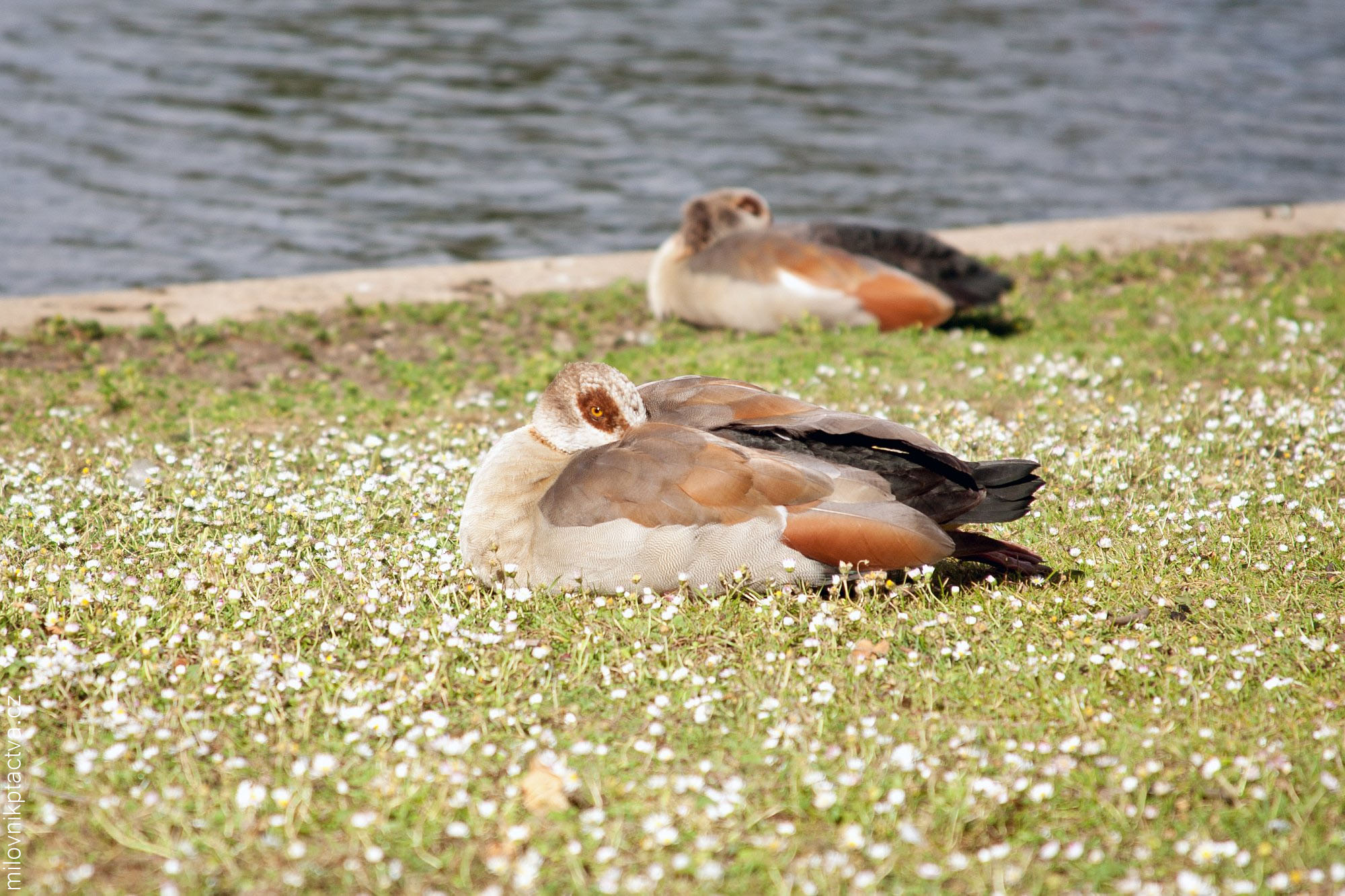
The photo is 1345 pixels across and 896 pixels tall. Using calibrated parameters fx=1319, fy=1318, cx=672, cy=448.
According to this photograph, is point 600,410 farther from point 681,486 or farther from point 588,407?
point 681,486

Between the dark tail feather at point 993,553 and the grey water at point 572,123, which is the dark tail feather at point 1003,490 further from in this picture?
the grey water at point 572,123

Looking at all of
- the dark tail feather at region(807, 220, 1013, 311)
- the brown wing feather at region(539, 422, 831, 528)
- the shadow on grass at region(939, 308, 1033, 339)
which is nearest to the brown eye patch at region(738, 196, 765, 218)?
the dark tail feather at region(807, 220, 1013, 311)

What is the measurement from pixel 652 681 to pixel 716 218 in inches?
238

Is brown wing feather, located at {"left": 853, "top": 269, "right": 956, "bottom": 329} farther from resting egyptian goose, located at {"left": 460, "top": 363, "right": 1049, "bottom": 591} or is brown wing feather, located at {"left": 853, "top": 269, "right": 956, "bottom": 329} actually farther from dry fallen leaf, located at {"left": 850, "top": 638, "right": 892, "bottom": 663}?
dry fallen leaf, located at {"left": 850, "top": 638, "right": 892, "bottom": 663}

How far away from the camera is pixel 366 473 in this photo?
20.3 ft

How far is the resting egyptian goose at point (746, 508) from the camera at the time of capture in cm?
463

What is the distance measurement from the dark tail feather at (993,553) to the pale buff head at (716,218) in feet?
16.8

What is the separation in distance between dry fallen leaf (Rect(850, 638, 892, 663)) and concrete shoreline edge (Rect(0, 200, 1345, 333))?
5.73m

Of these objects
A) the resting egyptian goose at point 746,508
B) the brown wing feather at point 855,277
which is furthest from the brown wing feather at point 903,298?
the resting egyptian goose at point 746,508

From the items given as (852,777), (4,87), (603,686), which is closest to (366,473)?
(603,686)

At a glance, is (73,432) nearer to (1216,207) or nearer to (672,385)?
(672,385)

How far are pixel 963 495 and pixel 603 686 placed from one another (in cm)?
149

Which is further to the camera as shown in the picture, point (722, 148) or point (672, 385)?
point (722, 148)

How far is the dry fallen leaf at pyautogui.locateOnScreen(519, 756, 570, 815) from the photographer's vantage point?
11.5ft
